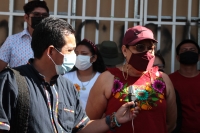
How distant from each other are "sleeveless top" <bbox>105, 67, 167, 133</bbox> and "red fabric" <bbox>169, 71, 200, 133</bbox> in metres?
1.14

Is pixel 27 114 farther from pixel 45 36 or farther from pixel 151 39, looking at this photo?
pixel 151 39

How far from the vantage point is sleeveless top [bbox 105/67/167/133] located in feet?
9.55

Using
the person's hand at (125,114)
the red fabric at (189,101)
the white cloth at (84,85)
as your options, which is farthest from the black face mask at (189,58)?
the person's hand at (125,114)

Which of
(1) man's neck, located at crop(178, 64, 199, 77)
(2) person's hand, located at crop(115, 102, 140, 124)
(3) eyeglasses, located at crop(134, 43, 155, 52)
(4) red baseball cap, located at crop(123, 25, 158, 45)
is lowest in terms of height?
(2) person's hand, located at crop(115, 102, 140, 124)

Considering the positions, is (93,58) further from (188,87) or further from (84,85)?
(188,87)

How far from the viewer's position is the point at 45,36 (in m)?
2.27

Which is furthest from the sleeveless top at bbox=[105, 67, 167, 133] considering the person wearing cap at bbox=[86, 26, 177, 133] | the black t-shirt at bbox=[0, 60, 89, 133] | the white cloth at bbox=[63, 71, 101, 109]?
the white cloth at bbox=[63, 71, 101, 109]

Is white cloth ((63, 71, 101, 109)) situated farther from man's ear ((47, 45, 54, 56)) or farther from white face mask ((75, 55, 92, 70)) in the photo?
man's ear ((47, 45, 54, 56))

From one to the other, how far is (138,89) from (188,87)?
1.43m

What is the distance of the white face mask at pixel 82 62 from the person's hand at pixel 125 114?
1718mm

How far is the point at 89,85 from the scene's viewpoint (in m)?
4.27

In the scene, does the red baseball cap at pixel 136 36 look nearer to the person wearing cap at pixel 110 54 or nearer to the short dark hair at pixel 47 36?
the short dark hair at pixel 47 36

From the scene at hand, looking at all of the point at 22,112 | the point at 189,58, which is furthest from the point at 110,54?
the point at 22,112

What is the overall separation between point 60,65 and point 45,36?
203 mm
